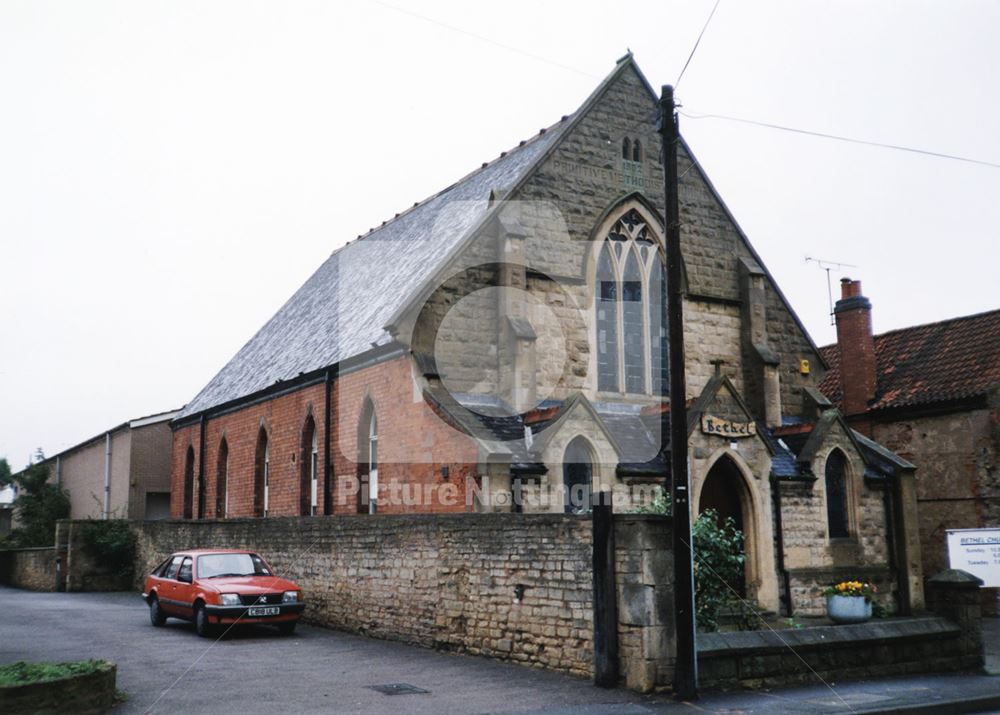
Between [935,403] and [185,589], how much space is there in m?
18.0

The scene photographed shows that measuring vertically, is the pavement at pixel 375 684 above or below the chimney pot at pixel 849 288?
below

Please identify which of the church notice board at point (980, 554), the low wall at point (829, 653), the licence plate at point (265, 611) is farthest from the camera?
the licence plate at point (265, 611)

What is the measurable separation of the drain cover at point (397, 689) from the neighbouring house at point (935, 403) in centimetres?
1666

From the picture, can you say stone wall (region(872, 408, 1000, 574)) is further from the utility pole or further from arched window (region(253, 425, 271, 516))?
arched window (region(253, 425, 271, 516))

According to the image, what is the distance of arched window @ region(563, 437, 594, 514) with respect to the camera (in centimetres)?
1808

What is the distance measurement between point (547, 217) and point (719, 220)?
17.8 ft

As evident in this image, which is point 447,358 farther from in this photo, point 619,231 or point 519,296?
point 619,231

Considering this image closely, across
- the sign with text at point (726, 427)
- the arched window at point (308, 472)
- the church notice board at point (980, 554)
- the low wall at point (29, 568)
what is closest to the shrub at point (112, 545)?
the low wall at point (29, 568)

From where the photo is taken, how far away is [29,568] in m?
32.9

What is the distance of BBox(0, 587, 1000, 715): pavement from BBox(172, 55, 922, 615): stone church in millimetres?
4157

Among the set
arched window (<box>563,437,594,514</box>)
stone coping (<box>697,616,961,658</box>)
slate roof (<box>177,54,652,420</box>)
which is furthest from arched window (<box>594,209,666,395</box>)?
stone coping (<box>697,616,961,658</box>)

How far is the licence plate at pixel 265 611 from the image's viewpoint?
16.7 m

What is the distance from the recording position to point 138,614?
21.8m

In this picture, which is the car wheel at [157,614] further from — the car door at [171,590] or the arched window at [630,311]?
Result: the arched window at [630,311]
